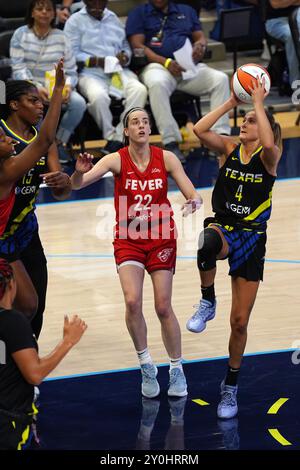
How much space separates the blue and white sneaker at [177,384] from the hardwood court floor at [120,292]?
650 mm

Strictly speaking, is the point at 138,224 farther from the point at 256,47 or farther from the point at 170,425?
the point at 256,47

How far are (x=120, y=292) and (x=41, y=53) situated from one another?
4.59 m

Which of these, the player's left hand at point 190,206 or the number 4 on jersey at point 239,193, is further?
the player's left hand at point 190,206

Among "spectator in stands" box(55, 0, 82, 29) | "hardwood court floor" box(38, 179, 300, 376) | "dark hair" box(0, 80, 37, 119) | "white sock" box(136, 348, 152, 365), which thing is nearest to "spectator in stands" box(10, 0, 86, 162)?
"spectator in stands" box(55, 0, 82, 29)

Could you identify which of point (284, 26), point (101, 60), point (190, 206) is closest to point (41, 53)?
point (101, 60)

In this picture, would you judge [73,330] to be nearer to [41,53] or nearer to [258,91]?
[258,91]

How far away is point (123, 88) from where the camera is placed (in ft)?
44.7

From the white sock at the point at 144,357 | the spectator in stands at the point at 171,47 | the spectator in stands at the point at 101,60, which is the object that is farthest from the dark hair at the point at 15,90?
the spectator in stands at the point at 171,47

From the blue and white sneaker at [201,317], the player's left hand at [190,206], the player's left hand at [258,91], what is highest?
the player's left hand at [258,91]

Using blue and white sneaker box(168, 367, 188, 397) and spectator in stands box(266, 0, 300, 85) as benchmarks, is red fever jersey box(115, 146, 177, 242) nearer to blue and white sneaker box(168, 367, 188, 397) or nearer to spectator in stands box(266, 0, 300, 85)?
blue and white sneaker box(168, 367, 188, 397)

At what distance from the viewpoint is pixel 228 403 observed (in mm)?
7039

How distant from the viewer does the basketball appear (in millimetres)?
7148

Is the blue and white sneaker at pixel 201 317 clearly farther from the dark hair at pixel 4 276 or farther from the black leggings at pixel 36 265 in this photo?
the dark hair at pixel 4 276

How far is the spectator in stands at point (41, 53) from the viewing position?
13086 mm
